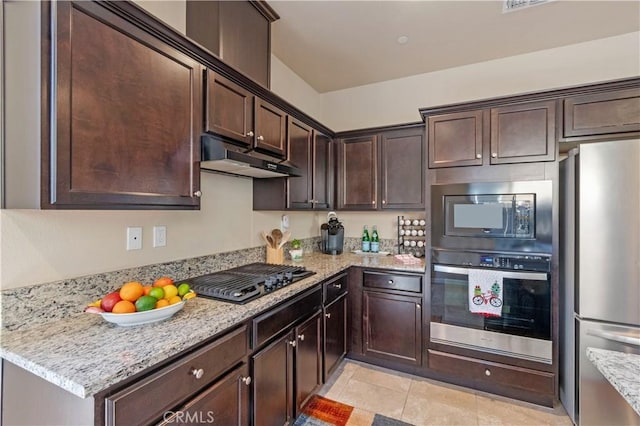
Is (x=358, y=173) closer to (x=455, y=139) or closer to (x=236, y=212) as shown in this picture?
(x=455, y=139)

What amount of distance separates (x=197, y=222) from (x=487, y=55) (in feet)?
9.61

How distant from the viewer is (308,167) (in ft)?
8.52

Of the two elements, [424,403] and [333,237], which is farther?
[333,237]

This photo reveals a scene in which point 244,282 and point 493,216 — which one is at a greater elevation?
point 493,216

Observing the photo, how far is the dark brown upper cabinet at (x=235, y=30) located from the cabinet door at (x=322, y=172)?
0.80 metres

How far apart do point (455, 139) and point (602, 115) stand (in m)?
0.90

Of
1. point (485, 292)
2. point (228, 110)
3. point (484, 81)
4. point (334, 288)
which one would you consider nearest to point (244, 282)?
point (334, 288)

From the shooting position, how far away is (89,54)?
106 centimetres

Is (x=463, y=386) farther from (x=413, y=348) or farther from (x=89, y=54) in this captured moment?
(x=89, y=54)

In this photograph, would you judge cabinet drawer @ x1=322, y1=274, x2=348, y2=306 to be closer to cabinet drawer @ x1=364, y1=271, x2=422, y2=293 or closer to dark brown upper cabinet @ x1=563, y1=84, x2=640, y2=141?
cabinet drawer @ x1=364, y1=271, x2=422, y2=293

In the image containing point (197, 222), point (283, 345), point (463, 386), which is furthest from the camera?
point (463, 386)

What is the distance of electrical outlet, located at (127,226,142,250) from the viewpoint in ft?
4.90

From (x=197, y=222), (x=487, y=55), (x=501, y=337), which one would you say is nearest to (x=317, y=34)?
(x=487, y=55)

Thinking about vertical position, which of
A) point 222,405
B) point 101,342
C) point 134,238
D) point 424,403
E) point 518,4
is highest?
point 518,4
